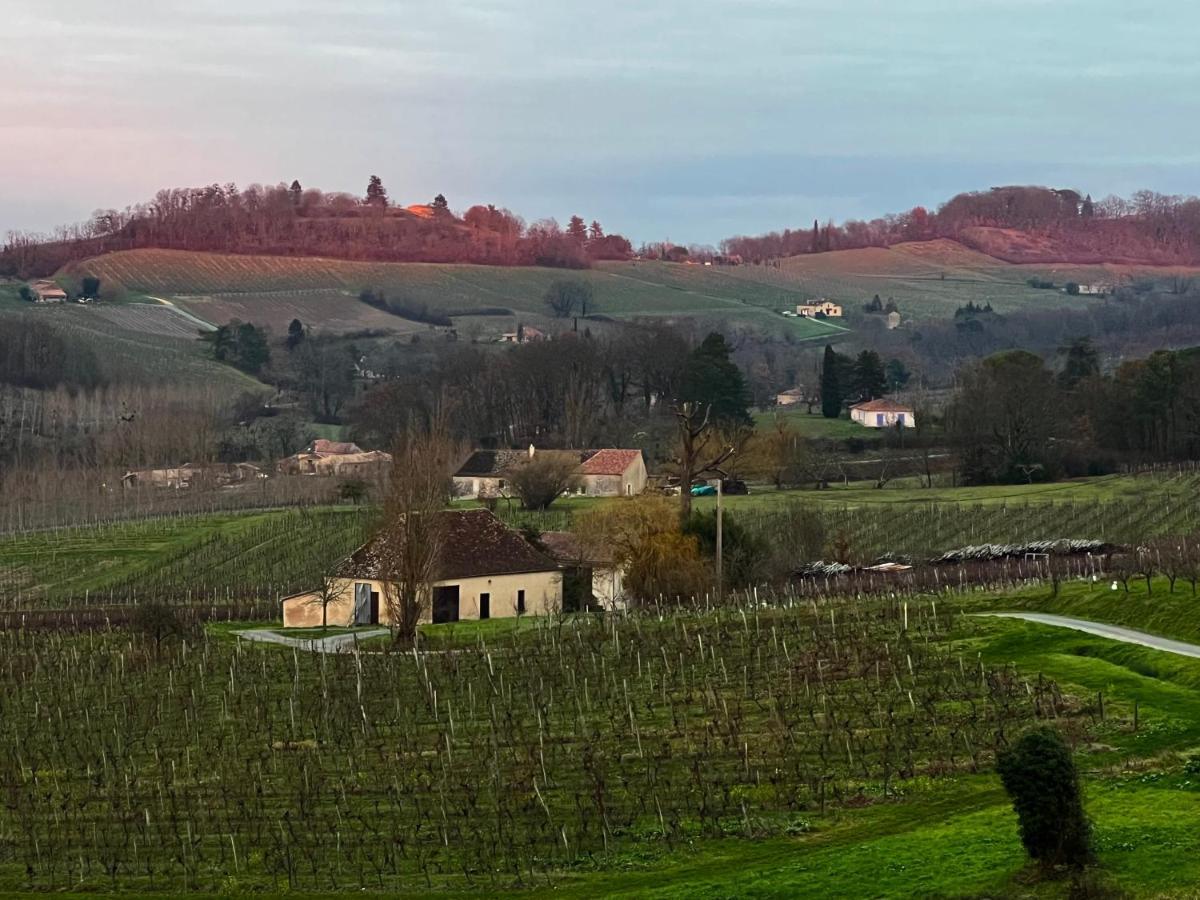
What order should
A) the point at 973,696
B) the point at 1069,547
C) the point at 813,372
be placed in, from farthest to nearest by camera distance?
the point at 813,372, the point at 1069,547, the point at 973,696

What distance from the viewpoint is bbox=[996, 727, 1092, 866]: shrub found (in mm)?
21875

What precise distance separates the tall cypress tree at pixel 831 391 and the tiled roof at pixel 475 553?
2787 inches

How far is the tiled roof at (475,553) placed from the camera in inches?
2296

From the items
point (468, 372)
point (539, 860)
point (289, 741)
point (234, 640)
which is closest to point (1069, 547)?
point (234, 640)

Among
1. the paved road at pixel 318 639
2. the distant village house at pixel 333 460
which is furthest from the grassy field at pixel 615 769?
the distant village house at pixel 333 460

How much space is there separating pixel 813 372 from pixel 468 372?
46.4 metres

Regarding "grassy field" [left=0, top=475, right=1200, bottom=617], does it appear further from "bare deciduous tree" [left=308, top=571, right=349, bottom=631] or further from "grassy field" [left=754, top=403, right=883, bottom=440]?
"grassy field" [left=754, top=403, right=883, bottom=440]

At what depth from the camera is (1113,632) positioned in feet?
123

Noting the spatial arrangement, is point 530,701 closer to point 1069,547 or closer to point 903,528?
point 1069,547

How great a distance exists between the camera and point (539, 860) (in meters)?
25.7

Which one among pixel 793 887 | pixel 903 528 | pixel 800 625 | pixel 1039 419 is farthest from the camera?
pixel 1039 419

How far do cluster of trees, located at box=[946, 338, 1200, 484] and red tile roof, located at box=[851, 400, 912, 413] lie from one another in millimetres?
25024

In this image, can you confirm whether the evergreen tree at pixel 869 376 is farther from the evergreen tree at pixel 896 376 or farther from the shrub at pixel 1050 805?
the shrub at pixel 1050 805

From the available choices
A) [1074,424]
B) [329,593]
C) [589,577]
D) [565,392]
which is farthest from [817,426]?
[329,593]
